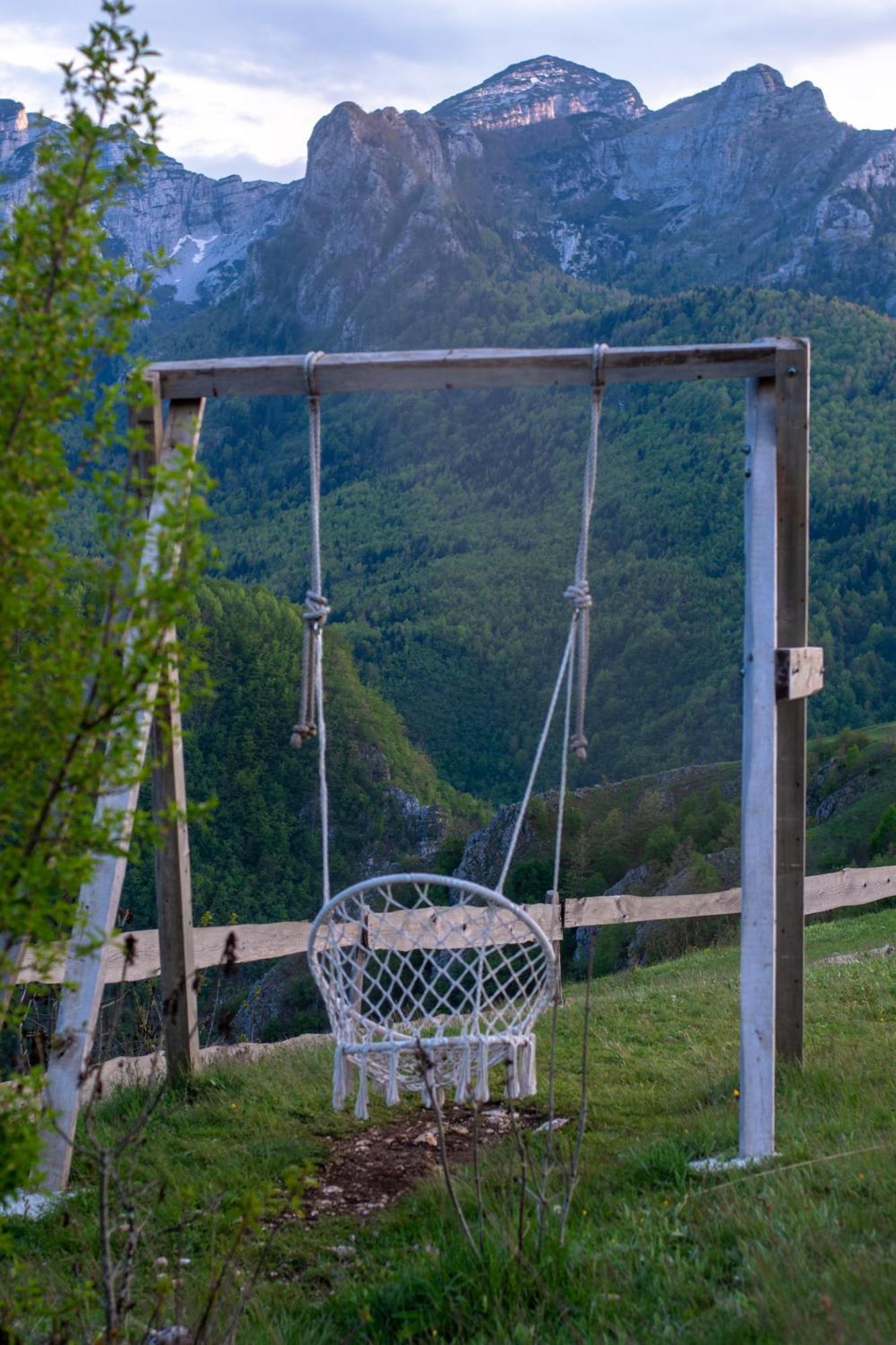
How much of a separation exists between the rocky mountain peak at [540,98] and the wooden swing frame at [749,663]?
Answer: 181529 mm

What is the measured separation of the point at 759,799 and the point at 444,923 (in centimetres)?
115

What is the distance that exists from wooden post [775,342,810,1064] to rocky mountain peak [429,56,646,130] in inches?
7154

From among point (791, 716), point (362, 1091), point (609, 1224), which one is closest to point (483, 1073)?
point (362, 1091)

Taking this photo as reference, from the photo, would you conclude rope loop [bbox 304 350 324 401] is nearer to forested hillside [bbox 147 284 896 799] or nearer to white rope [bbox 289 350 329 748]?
white rope [bbox 289 350 329 748]

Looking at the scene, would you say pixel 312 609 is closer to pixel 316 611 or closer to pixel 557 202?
pixel 316 611

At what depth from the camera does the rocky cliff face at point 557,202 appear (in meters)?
132

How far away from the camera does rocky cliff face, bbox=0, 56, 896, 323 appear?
132 m

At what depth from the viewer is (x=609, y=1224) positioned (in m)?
3.09

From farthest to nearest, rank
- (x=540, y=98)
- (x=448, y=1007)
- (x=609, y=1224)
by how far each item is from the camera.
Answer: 1. (x=540, y=98)
2. (x=448, y=1007)
3. (x=609, y=1224)

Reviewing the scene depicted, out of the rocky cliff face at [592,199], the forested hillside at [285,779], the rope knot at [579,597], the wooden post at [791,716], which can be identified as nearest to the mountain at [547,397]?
the rocky cliff face at [592,199]

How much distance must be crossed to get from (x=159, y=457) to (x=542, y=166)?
17735 centimetres

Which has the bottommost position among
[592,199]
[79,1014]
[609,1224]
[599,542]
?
[609,1224]

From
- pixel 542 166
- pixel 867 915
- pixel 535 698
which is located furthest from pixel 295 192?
pixel 867 915

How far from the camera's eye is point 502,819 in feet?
117
